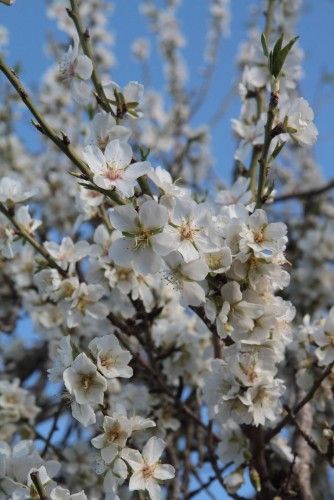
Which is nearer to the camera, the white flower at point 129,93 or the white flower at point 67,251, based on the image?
the white flower at point 129,93

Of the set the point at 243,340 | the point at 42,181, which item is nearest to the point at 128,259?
the point at 243,340

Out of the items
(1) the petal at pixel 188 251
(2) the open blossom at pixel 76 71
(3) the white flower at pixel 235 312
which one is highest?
(2) the open blossom at pixel 76 71

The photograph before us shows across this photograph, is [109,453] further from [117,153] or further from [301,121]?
[301,121]

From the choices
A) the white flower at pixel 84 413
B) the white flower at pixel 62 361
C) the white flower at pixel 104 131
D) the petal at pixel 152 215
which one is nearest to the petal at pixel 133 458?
the white flower at pixel 84 413

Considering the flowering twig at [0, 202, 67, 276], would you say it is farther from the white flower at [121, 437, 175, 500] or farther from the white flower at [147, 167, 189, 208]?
the white flower at [121, 437, 175, 500]

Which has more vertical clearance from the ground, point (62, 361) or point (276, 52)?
point (276, 52)

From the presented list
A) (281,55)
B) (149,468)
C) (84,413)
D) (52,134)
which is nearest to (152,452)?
(149,468)

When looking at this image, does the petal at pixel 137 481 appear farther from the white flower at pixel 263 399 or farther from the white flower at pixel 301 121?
the white flower at pixel 301 121
